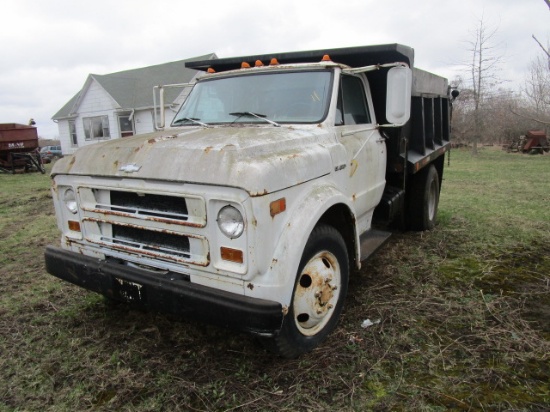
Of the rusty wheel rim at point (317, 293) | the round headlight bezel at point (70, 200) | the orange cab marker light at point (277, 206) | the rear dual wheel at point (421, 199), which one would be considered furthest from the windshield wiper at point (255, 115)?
the rear dual wheel at point (421, 199)

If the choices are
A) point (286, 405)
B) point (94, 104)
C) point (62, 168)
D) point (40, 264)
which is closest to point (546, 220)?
point (286, 405)

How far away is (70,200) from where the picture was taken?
3.22m

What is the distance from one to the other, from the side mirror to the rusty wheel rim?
1.37 m

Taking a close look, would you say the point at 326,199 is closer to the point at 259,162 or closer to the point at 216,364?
the point at 259,162

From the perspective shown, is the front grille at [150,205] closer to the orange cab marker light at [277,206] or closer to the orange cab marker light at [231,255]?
the orange cab marker light at [231,255]

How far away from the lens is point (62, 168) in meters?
3.15

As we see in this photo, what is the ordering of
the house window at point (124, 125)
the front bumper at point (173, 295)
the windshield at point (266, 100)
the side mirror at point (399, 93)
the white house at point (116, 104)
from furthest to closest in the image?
1. the house window at point (124, 125)
2. the white house at point (116, 104)
3. the windshield at point (266, 100)
4. the side mirror at point (399, 93)
5. the front bumper at point (173, 295)

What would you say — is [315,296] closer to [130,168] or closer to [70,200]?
[130,168]

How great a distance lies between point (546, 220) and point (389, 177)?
342 centimetres

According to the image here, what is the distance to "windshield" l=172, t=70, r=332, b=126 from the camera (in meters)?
3.56

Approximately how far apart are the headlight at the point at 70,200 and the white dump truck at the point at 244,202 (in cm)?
2

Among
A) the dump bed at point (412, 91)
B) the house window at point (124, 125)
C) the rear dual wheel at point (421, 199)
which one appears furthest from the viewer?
the house window at point (124, 125)

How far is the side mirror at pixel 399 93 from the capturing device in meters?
3.45

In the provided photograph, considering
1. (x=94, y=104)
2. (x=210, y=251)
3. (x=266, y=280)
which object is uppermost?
(x=94, y=104)
